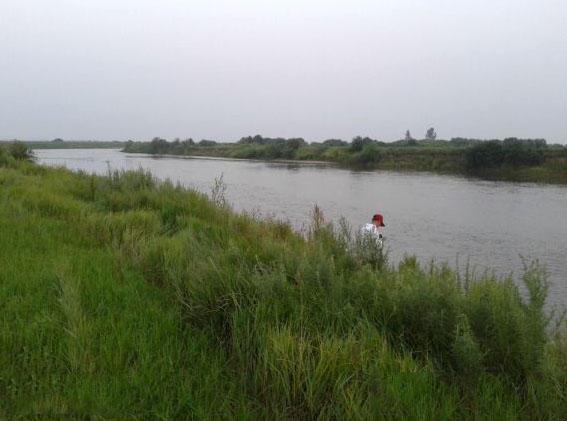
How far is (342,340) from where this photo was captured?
3.39 meters

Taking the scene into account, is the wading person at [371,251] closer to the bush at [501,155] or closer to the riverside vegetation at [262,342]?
the riverside vegetation at [262,342]

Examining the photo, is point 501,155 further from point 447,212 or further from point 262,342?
point 262,342

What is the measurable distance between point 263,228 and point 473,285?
206 inches

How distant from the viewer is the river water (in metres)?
14.4

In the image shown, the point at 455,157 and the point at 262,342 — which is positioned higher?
the point at 455,157

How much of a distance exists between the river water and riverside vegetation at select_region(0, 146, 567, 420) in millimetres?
3903

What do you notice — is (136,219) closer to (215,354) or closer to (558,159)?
(215,354)

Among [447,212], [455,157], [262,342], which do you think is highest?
[455,157]

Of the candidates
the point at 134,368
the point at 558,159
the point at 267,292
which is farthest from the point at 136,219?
the point at 558,159

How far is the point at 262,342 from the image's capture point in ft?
11.1

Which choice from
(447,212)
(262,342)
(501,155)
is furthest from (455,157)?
(262,342)

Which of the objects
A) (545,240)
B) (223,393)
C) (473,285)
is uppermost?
(473,285)

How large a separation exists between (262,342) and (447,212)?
20917 mm

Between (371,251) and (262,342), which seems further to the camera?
(371,251)
